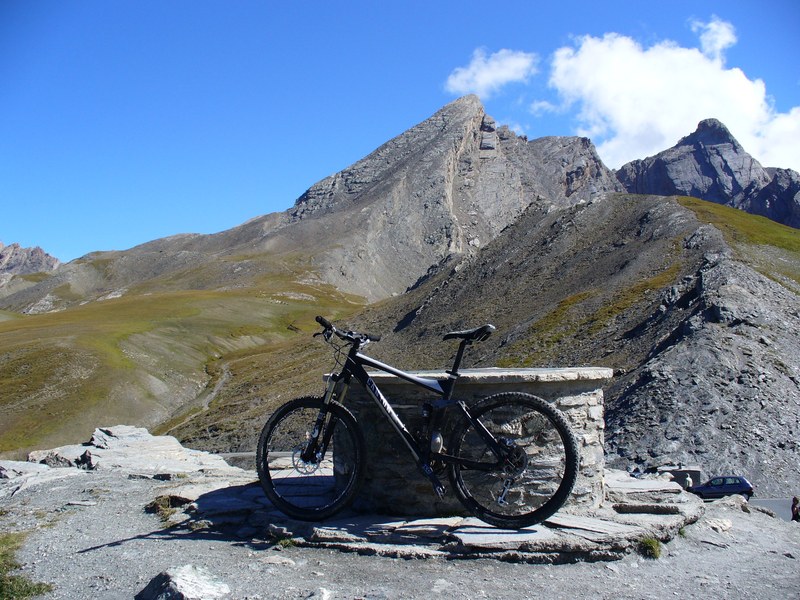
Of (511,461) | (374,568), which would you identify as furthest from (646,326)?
(374,568)

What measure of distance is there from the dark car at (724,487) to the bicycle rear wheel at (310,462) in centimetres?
1811

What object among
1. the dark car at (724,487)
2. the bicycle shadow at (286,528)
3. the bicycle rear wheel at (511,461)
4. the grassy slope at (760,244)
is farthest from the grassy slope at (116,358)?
the bicycle rear wheel at (511,461)

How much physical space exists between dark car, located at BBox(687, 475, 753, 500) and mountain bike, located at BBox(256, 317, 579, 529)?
1747cm

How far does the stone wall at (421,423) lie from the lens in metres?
9.52

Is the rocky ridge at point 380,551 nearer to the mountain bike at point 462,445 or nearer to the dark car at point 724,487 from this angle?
the mountain bike at point 462,445

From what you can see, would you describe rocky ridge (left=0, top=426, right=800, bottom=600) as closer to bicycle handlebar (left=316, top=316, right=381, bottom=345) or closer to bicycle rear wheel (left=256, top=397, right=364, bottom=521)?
bicycle rear wheel (left=256, top=397, right=364, bottom=521)

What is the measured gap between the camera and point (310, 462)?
9.62 meters

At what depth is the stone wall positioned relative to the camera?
9.52 meters

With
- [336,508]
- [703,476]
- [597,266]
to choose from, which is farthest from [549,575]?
[597,266]

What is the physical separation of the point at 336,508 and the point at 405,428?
4.58 feet

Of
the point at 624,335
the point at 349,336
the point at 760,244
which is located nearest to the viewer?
the point at 349,336

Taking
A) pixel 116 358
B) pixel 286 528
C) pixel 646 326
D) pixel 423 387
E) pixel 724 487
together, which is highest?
pixel 646 326

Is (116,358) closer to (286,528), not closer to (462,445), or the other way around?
(286,528)

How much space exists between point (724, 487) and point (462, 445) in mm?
18965
